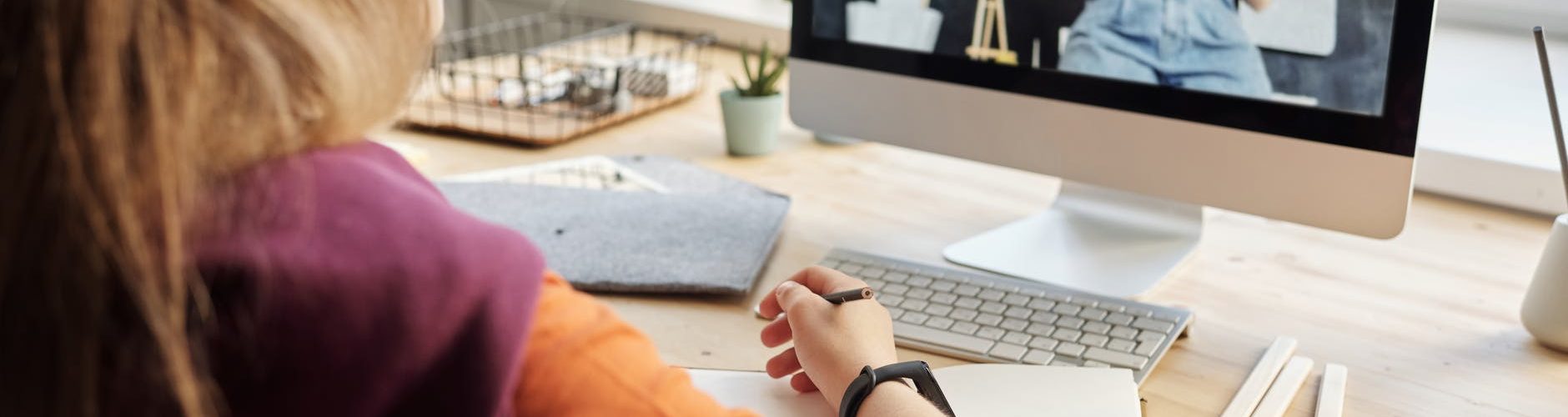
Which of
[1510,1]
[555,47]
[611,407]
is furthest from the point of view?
[555,47]

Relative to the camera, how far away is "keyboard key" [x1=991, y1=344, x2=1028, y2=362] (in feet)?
2.83

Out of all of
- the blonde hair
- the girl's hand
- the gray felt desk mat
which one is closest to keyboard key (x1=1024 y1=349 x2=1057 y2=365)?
the girl's hand

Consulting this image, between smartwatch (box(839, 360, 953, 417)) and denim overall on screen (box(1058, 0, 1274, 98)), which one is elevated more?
denim overall on screen (box(1058, 0, 1274, 98))

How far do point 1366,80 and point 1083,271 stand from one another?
27 centimetres

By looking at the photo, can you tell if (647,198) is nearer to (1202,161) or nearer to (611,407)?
(1202,161)

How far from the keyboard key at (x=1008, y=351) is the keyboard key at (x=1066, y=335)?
1.3 inches

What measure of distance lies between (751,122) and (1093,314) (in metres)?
0.57

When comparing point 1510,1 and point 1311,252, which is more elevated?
point 1510,1

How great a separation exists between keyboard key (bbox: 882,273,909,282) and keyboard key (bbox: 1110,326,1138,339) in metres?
0.17

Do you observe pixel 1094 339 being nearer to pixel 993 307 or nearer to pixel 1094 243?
pixel 993 307

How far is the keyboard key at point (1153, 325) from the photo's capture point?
905 millimetres

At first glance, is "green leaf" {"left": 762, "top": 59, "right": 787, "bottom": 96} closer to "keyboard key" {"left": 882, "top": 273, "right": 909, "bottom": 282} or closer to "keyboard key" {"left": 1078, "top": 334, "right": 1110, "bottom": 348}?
"keyboard key" {"left": 882, "top": 273, "right": 909, "bottom": 282}

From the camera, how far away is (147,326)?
0.41 m

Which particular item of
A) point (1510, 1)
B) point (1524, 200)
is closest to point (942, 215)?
point (1524, 200)
